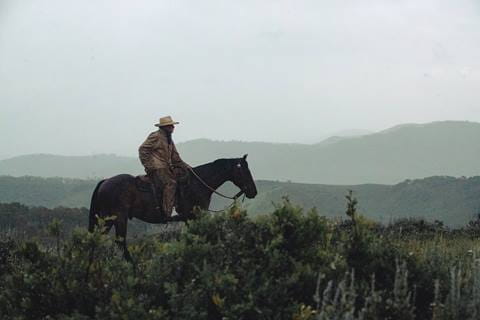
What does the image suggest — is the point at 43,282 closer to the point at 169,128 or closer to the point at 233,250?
the point at 233,250

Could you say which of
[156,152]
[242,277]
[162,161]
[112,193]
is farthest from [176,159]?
[242,277]

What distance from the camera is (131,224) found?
65.7m

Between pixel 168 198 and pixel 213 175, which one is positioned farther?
pixel 213 175

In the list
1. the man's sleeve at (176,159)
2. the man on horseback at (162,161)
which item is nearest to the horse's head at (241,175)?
the man's sleeve at (176,159)

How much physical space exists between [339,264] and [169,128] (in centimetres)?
773

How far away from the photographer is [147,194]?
1270 centimetres

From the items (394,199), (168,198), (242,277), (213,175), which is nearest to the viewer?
(242,277)

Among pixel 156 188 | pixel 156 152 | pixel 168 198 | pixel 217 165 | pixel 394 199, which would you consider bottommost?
pixel 394 199

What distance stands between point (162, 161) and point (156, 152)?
235 mm

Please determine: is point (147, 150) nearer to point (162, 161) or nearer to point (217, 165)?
point (162, 161)

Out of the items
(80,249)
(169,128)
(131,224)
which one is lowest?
(131,224)

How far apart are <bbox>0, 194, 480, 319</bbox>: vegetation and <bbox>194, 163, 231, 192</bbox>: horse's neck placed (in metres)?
6.82

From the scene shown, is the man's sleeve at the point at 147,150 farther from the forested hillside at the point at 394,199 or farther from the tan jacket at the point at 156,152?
the forested hillside at the point at 394,199

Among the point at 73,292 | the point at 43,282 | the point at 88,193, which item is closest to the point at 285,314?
the point at 73,292
